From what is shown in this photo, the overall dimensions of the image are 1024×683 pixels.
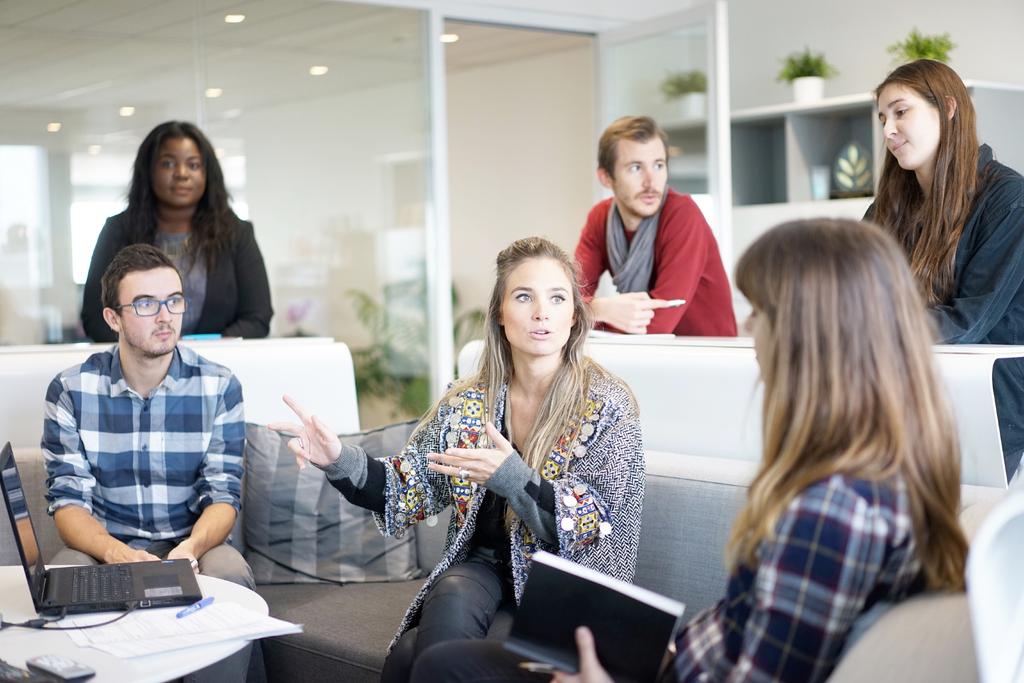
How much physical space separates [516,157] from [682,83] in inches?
97.3

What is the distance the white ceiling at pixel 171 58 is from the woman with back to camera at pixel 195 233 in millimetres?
895

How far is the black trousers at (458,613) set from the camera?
2.06 meters

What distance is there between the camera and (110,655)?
1.69m

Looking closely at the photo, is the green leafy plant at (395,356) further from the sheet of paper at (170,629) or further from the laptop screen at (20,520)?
the sheet of paper at (170,629)

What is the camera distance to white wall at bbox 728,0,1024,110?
200 inches

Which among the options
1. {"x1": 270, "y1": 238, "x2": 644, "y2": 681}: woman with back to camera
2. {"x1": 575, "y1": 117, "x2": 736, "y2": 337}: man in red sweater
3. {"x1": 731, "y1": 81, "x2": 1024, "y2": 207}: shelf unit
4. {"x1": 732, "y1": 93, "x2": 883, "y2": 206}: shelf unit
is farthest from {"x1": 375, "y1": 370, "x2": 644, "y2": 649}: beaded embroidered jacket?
{"x1": 732, "y1": 93, "x2": 883, "y2": 206}: shelf unit

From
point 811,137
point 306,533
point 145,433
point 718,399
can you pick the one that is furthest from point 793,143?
point 145,433

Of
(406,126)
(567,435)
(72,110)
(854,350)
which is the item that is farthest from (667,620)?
(406,126)

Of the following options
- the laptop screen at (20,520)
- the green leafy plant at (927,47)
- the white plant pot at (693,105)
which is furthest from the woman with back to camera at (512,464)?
the white plant pot at (693,105)

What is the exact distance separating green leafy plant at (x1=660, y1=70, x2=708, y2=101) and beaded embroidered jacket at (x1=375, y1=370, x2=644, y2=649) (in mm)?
3372

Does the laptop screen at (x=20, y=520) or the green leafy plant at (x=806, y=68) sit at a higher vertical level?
the green leafy plant at (x=806, y=68)

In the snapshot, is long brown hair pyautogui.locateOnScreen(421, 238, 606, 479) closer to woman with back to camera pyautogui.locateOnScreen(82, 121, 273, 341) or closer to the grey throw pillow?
the grey throw pillow

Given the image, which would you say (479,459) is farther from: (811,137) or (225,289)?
(811,137)

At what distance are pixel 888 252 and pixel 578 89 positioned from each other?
6.22 metres
